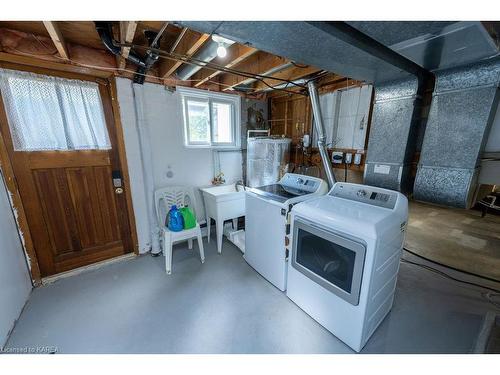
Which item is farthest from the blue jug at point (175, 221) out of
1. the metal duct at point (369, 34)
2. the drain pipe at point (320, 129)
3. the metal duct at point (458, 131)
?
the metal duct at point (458, 131)

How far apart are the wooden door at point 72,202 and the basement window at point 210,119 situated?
101 cm

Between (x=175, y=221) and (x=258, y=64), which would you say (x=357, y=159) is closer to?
(x=258, y=64)

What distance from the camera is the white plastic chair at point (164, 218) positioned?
7.49 feet

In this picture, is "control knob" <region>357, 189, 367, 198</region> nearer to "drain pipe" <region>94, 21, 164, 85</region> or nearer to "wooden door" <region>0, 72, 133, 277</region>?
"drain pipe" <region>94, 21, 164, 85</region>

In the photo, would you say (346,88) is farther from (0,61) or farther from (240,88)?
(0,61)

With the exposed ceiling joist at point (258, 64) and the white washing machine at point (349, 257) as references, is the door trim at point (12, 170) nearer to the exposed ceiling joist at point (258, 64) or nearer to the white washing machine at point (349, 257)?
the exposed ceiling joist at point (258, 64)

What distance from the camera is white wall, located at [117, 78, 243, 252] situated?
90.4 inches

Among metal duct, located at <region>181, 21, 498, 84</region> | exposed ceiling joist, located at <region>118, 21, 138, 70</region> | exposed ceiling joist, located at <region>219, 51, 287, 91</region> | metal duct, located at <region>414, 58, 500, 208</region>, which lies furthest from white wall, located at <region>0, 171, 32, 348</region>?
metal duct, located at <region>414, 58, 500, 208</region>

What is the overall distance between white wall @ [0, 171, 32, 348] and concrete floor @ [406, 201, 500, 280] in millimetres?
3913

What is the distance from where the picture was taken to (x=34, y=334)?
1540mm

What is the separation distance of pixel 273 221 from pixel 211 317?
39.9 inches

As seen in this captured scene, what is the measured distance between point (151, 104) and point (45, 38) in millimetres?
996

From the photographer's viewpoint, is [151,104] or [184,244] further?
[184,244]
